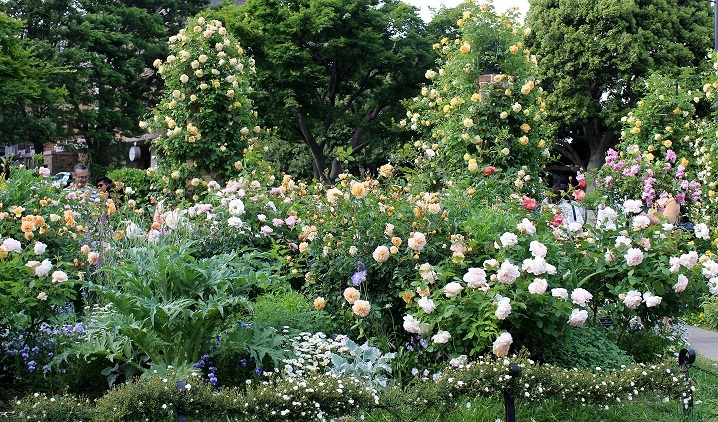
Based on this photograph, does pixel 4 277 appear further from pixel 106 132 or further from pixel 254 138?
pixel 106 132

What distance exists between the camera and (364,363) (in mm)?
4027

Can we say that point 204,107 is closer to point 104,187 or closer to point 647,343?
point 104,187

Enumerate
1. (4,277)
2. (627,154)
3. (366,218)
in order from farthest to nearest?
(627,154) < (366,218) < (4,277)

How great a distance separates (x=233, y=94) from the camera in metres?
8.49

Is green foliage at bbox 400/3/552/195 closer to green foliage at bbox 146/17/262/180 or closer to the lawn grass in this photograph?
green foliage at bbox 146/17/262/180

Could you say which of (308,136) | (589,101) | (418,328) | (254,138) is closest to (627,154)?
(254,138)

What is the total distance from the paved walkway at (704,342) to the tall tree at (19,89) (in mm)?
17087

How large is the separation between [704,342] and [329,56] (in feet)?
58.3

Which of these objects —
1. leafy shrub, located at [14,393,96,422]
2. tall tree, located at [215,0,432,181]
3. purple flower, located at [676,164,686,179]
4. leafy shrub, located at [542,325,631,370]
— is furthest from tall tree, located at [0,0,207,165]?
leafy shrub, located at [14,393,96,422]

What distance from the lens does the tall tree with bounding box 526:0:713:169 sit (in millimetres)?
25797

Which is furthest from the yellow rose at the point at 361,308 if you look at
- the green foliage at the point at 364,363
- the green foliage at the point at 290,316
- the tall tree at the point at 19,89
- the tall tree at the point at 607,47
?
the tall tree at the point at 607,47

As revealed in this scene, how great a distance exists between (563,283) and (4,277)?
3.24m

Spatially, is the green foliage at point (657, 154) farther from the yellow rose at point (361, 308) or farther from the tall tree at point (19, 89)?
the tall tree at point (19, 89)

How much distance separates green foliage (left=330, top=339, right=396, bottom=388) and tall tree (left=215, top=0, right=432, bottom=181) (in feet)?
55.9
